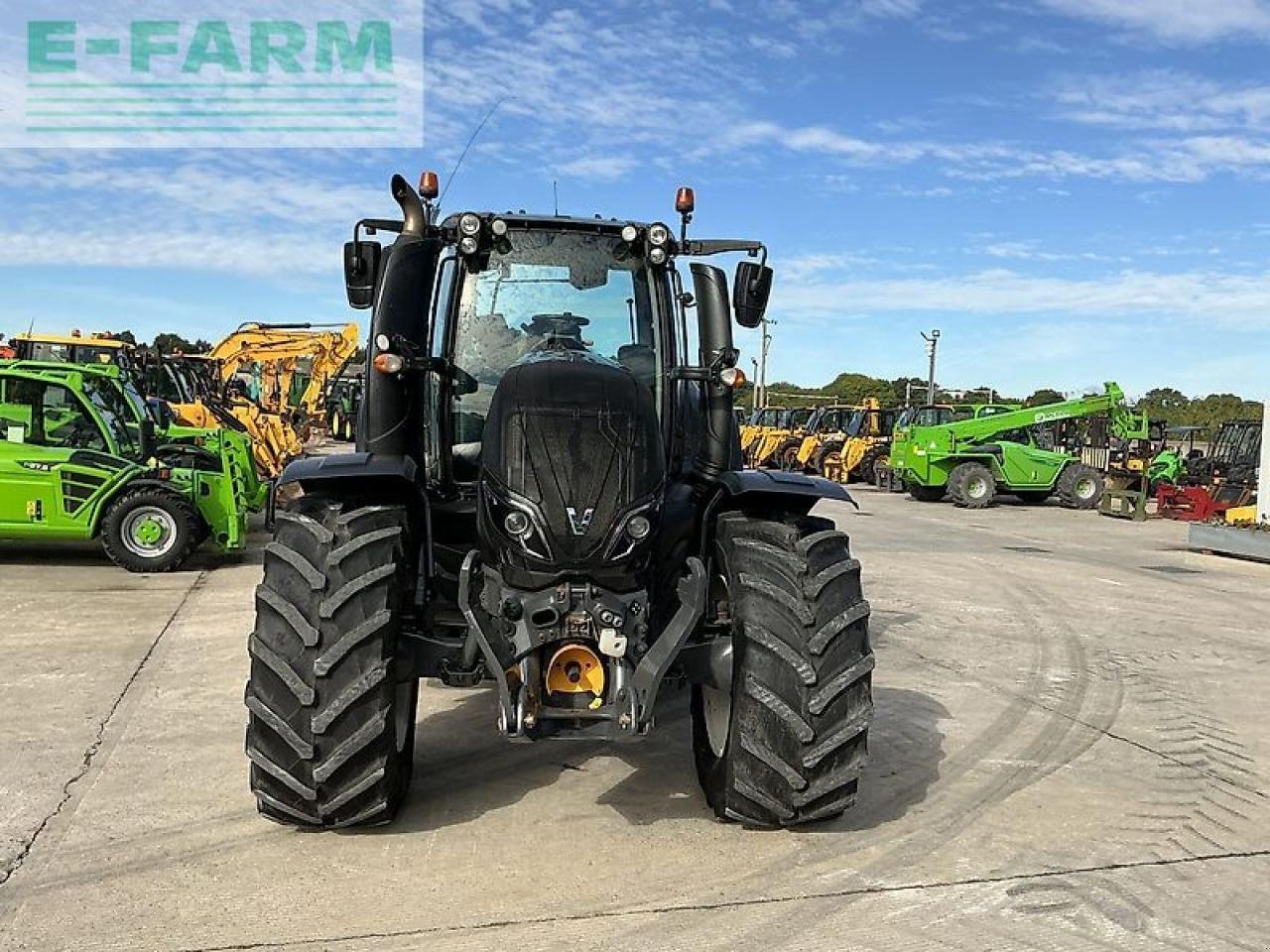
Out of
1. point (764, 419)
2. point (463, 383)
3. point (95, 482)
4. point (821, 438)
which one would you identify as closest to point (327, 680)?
point (463, 383)

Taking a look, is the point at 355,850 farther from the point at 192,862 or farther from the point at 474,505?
the point at 474,505

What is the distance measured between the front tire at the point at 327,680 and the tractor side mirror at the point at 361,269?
4.39 feet

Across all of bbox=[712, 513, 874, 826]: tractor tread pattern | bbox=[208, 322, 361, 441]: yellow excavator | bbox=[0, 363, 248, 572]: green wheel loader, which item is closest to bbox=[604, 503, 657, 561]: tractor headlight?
bbox=[712, 513, 874, 826]: tractor tread pattern

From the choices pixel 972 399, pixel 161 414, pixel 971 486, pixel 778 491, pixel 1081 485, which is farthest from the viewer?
pixel 972 399

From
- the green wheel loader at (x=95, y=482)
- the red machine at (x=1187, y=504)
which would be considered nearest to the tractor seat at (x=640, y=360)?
the green wheel loader at (x=95, y=482)

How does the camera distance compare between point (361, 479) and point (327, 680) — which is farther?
point (361, 479)

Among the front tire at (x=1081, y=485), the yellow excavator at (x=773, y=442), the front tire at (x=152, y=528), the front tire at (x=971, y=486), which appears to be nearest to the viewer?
the front tire at (x=152, y=528)

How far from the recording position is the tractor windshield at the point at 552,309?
519 cm

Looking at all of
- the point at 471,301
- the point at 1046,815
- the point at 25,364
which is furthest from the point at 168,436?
the point at 1046,815

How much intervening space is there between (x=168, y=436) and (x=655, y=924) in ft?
36.4

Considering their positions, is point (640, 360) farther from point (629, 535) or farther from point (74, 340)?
A: point (74, 340)

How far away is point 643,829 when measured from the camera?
459 cm

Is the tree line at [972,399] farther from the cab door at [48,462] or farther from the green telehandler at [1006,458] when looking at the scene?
the cab door at [48,462]

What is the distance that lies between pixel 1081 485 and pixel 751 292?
750 inches
